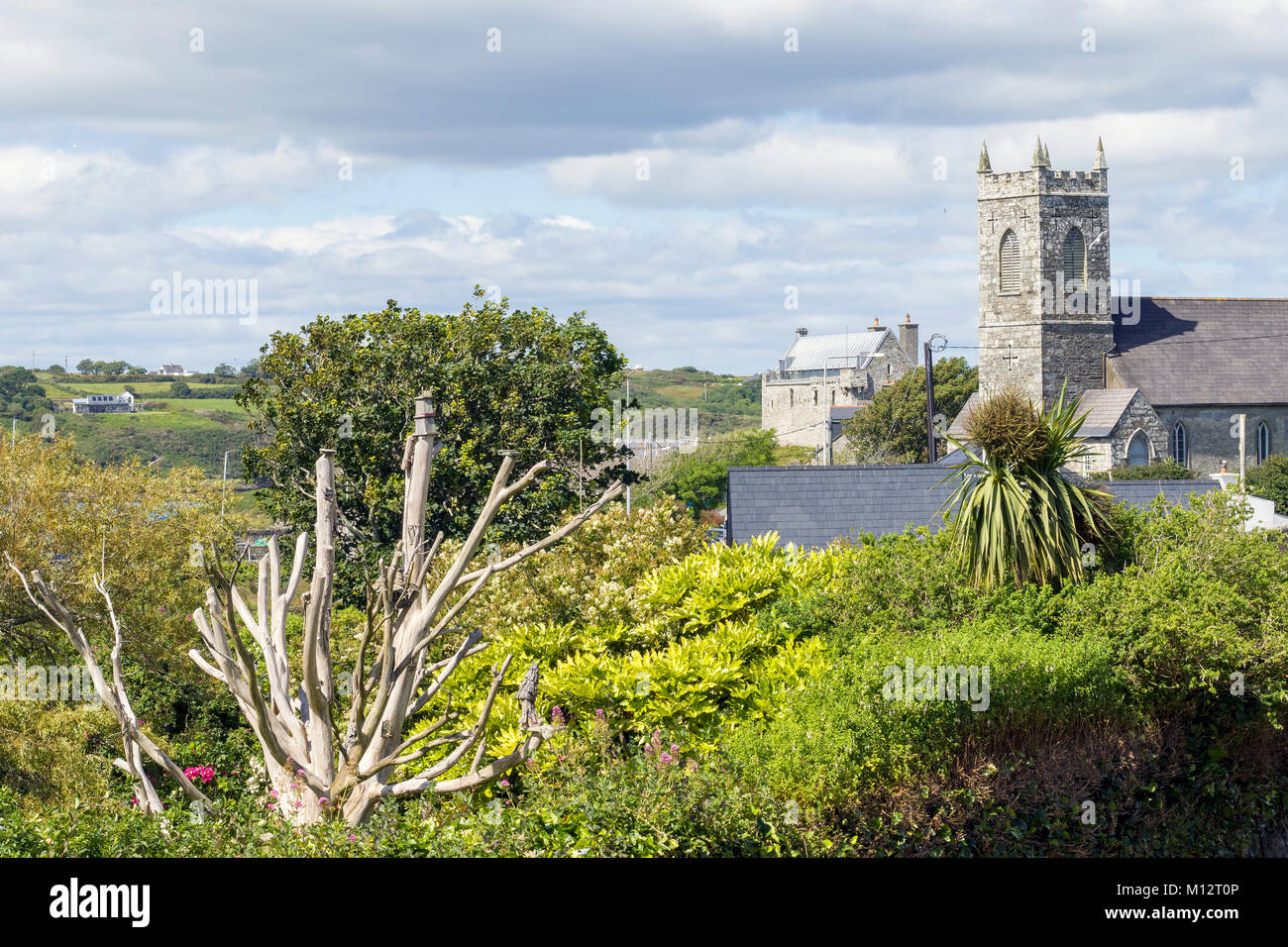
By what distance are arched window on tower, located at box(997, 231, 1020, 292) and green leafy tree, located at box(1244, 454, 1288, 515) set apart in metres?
17.3

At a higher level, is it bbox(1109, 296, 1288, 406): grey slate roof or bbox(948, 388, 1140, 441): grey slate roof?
bbox(1109, 296, 1288, 406): grey slate roof

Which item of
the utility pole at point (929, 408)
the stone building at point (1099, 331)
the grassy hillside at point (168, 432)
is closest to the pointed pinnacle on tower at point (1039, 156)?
the stone building at point (1099, 331)

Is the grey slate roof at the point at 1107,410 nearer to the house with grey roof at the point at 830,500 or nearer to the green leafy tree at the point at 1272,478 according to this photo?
the green leafy tree at the point at 1272,478

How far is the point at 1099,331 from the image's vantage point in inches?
2921

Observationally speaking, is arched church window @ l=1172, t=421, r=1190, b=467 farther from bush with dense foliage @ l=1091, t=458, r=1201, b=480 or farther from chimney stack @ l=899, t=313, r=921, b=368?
chimney stack @ l=899, t=313, r=921, b=368

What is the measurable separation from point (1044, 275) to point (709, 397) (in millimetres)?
105954

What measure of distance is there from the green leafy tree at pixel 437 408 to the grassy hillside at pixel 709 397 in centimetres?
11206

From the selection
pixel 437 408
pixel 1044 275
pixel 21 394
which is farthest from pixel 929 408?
pixel 21 394

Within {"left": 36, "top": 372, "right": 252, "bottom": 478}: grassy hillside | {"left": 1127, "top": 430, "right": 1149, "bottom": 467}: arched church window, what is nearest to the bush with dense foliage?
{"left": 1127, "top": 430, "right": 1149, "bottom": 467}: arched church window

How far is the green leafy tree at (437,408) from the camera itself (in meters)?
31.7

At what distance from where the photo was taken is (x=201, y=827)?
764 centimetres

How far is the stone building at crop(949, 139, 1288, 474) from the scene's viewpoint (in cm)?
7100

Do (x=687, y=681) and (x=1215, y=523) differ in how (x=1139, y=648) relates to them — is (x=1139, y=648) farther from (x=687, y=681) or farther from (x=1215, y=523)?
(x=687, y=681)
